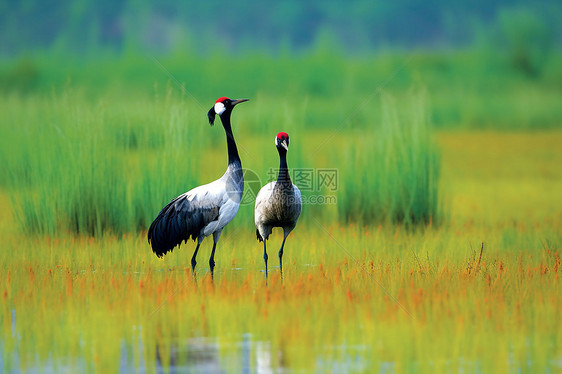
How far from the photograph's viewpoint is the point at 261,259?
390 inches

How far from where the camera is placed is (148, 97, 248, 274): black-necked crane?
897 centimetres

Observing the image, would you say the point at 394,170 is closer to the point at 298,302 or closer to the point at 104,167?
the point at 104,167

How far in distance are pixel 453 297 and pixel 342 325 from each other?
4.23 feet

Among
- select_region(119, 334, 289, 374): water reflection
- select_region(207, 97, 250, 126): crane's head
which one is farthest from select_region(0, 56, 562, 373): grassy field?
select_region(207, 97, 250, 126): crane's head

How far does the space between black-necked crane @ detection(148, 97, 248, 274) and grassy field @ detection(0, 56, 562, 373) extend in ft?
1.37

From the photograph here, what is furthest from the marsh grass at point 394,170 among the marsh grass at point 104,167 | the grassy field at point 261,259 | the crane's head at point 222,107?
the crane's head at point 222,107

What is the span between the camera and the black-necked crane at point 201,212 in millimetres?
8974

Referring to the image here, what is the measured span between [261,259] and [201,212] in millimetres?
1326

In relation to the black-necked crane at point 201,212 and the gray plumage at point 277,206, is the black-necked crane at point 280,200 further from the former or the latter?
the black-necked crane at point 201,212

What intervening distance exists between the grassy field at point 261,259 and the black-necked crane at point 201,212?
16.4 inches

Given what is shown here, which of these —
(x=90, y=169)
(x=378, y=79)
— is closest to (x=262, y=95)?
(x=90, y=169)

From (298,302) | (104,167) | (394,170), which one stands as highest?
(104,167)

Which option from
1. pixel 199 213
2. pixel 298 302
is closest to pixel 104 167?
pixel 199 213

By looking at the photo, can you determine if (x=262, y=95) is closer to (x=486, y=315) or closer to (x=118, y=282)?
(x=118, y=282)
